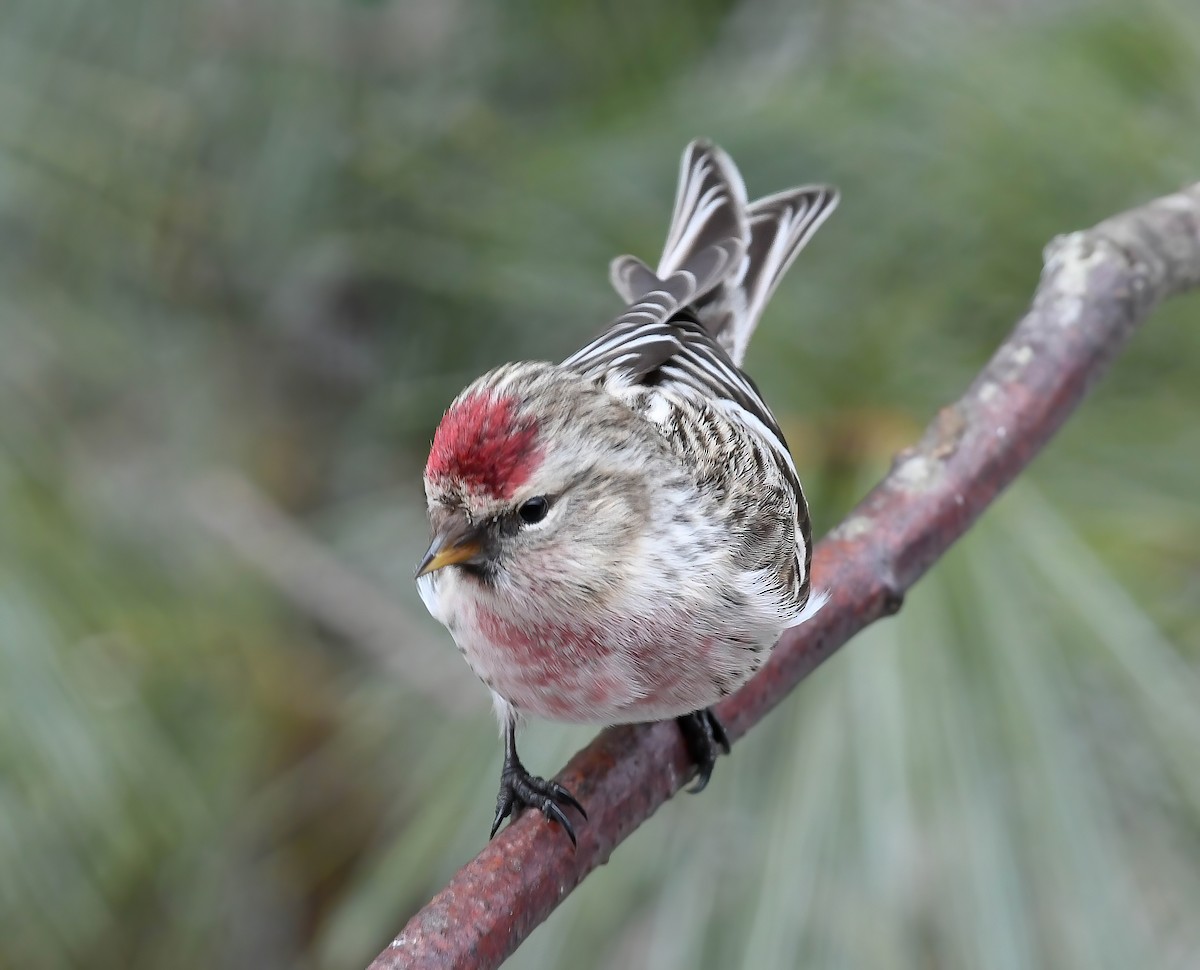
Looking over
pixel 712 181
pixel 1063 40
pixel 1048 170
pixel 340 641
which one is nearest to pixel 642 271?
pixel 712 181

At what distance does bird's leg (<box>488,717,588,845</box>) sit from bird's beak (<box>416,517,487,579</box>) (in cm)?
22

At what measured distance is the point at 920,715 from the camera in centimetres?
145

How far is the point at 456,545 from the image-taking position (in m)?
1.17

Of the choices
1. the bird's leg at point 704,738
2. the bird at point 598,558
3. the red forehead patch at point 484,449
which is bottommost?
the bird's leg at point 704,738

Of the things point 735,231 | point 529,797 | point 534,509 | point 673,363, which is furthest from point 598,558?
point 735,231

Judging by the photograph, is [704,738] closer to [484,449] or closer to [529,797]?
[529,797]

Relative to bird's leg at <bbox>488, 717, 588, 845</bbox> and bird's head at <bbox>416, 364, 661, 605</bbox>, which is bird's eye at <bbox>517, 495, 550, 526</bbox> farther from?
bird's leg at <bbox>488, 717, 588, 845</bbox>

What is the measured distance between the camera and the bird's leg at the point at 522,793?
1.21 meters

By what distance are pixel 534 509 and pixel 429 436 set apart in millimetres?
1070

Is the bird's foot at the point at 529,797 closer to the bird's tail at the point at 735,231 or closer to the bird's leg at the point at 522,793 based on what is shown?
the bird's leg at the point at 522,793

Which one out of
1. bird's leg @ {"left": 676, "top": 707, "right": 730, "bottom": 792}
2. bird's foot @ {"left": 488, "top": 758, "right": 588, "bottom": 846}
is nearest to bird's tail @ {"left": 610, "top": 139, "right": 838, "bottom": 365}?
bird's leg @ {"left": 676, "top": 707, "right": 730, "bottom": 792}

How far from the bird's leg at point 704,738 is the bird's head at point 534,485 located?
23 centimetres

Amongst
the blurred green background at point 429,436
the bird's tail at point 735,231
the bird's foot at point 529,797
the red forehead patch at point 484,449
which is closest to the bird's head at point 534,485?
the red forehead patch at point 484,449

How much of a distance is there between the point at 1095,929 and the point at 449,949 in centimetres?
64
